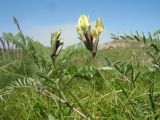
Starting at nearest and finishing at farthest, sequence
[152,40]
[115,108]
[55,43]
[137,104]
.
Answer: [55,43]
[137,104]
[115,108]
[152,40]

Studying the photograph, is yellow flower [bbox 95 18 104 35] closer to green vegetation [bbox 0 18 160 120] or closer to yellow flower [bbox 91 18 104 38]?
yellow flower [bbox 91 18 104 38]

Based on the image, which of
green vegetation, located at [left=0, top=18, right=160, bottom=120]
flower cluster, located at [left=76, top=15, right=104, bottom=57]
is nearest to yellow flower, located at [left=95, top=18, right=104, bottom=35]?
flower cluster, located at [left=76, top=15, right=104, bottom=57]

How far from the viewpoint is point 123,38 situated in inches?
78.7

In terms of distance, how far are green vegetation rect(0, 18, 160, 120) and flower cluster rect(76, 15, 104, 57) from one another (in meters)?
0.07

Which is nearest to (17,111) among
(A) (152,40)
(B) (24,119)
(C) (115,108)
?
(B) (24,119)

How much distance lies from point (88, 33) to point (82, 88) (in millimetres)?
1632

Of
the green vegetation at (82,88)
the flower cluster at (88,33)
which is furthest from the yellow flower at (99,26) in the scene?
the green vegetation at (82,88)

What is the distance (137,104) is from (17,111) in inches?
40.1

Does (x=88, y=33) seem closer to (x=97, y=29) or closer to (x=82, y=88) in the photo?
(x=97, y=29)

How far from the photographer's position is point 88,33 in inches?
53.2

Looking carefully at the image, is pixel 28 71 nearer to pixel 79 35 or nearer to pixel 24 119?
pixel 24 119

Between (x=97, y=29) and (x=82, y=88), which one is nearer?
(x=97, y=29)

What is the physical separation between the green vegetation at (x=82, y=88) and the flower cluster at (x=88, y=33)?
0.07 m

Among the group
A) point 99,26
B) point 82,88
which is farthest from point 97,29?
point 82,88
